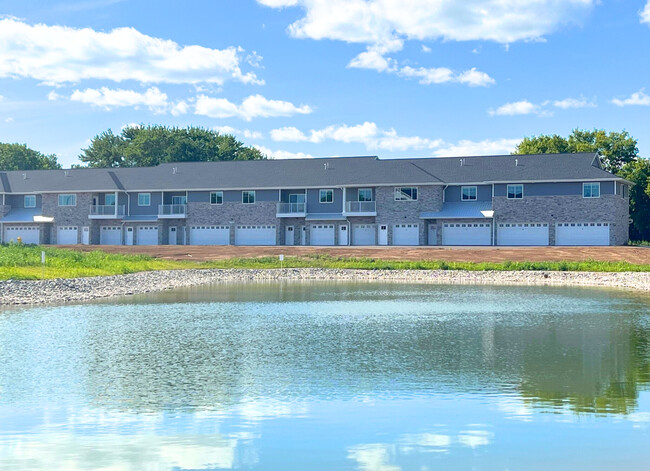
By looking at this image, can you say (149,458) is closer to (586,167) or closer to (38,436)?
(38,436)

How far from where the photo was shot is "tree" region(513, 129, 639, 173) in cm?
7912

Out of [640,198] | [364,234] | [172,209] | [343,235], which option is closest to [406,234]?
[364,234]

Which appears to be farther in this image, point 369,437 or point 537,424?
point 537,424

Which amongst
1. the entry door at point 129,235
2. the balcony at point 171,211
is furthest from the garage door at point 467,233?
the entry door at point 129,235

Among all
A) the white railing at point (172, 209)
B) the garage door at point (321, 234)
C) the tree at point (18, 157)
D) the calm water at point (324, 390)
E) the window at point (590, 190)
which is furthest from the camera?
the tree at point (18, 157)

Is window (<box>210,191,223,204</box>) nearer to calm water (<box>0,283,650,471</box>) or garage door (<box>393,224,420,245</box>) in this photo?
garage door (<box>393,224,420,245</box>)

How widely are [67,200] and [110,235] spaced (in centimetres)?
583

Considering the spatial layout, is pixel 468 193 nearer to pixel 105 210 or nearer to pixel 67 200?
pixel 105 210

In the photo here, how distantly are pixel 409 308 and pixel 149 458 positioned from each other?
2225 centimetres

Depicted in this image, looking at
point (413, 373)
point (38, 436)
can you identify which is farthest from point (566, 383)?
point (38, 436)

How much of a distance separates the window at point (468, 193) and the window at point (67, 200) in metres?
38.5

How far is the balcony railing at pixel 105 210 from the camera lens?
3031 inches

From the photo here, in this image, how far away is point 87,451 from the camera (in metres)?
11.3

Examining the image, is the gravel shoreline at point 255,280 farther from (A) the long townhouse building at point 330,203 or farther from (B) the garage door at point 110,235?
(B) the garage door at point 110,235
